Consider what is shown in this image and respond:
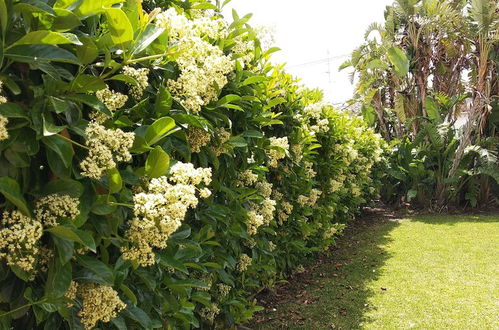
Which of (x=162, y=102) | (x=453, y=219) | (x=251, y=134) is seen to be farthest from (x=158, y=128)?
(x=453, y=219)

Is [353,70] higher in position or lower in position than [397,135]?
higher

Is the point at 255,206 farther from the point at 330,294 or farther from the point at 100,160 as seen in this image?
the point at 330,294

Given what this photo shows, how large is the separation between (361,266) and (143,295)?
4695 mm

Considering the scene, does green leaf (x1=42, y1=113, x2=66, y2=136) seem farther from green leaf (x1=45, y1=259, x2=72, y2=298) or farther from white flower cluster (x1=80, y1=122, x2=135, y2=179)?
green leaf (x1=45, y1=259, x2=72, y2=298)

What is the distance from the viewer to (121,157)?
→ 59.8 inches

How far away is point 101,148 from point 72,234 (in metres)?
0.29

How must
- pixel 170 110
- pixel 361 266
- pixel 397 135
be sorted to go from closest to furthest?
pixel 170 110 → pixel 361 266 → pixel 397 135

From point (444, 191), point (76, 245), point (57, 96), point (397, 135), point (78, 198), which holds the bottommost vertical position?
point (444, 191)

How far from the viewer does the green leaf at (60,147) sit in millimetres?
1334

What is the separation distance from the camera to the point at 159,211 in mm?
1459

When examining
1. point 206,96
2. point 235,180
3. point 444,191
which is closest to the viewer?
point 206,96

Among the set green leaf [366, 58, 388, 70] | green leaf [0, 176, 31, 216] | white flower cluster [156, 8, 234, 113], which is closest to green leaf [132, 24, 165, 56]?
white flower cluster [156, 8, 234, 113]

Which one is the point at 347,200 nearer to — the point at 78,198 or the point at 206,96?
the point at 206,96

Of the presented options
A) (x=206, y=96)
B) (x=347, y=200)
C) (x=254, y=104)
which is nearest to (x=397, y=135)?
(x=347, y=200)
